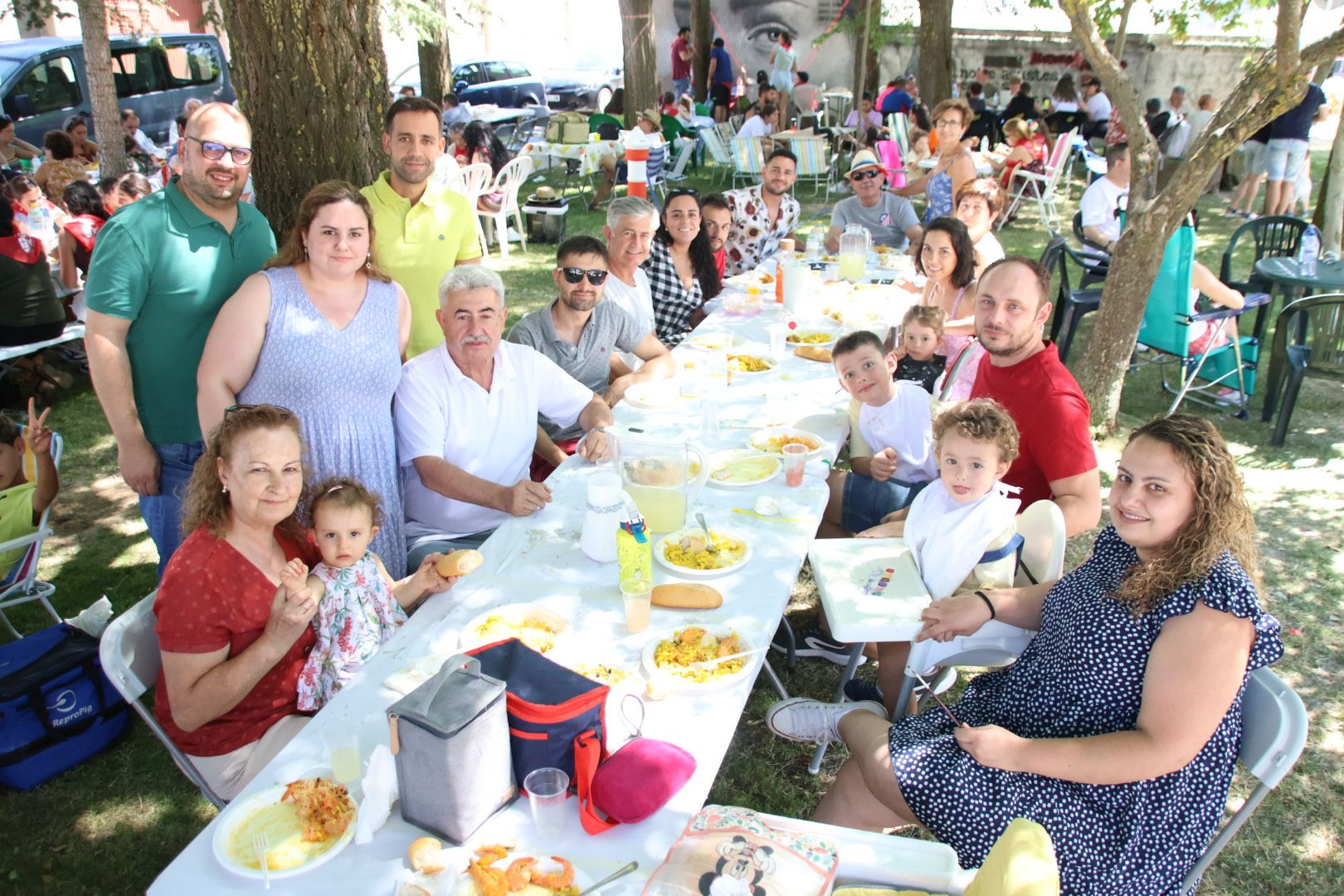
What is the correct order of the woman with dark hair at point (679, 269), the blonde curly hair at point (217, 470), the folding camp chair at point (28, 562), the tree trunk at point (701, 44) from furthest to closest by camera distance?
1. the tree trunk at point (701, 44)
2. the woman with dark hair at point (679, 269)
3. the folding camp chair at point (28, 562)
4. the blonde curly hair at point (217, 470)

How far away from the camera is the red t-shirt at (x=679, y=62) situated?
19703 millimetres

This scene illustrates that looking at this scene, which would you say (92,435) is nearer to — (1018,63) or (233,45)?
(233,45)

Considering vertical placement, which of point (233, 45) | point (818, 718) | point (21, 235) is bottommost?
point (818, 718)

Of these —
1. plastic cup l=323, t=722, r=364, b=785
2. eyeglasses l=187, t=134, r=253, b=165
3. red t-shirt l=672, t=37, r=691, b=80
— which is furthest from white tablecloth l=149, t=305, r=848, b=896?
red t-shirt l=672, t=37, r=691, b=80

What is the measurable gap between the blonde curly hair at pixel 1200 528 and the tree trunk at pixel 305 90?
3.32 m

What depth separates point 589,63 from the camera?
83.0 ft

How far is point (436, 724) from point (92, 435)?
5.05 metres

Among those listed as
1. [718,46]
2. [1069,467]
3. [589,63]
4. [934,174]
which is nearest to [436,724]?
[1069,467]

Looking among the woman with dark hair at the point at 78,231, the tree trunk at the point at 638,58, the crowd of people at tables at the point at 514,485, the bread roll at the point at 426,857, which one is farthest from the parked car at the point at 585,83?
the bread roll at the point at 426,857

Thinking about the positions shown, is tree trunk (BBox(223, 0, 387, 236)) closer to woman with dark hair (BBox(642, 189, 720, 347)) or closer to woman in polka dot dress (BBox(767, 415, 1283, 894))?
woman with dark hair (BBox(642, 189, 720, 347))

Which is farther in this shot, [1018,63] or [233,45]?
[1018,63]

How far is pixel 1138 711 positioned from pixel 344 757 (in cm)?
159

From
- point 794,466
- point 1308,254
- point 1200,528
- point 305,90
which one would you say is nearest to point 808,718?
point 794,466

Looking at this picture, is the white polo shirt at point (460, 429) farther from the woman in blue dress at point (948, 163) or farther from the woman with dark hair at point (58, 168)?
the woman with dark hair at point (58, 168)
